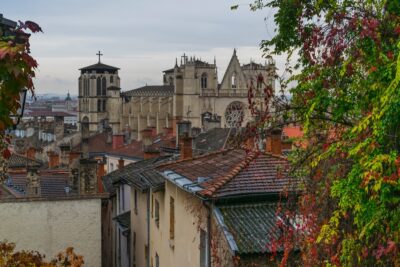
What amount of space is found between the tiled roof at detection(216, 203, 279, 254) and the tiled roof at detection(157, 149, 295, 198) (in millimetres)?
371

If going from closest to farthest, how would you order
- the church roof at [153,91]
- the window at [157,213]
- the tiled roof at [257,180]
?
the tiled roof at [257,180] < the window at [157,213] < the church roof at [153,91]

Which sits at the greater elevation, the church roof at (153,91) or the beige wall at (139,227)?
the church roof at (153,91)

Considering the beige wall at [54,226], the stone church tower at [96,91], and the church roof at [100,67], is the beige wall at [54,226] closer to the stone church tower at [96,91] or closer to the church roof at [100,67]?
the stone church tower at [96,91]

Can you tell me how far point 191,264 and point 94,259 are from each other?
8843 millimetres

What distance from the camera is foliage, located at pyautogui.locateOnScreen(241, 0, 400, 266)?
6.30 m

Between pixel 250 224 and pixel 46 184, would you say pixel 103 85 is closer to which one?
pixel 46 184

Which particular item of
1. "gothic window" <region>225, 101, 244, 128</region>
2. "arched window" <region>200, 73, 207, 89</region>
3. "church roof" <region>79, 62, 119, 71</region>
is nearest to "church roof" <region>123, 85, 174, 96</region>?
"church roof" <region>79, 62, 119, 71</region>

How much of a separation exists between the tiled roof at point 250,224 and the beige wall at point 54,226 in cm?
1071

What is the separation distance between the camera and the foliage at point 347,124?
6.30 metres

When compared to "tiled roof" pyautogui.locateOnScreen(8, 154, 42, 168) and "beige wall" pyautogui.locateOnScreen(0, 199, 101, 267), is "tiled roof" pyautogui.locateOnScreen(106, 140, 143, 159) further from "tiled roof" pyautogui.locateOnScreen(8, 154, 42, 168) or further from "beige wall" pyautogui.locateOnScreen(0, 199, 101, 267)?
"beige wall" pyautogui.locateOnScreen(0, 199, 101, 267)

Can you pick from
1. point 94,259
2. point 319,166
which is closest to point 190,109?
point 94,259

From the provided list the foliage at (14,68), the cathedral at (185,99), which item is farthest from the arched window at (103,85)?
the foliage at (14,68)

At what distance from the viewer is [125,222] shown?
26266 millimetres

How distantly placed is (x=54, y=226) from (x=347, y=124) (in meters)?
15.9
